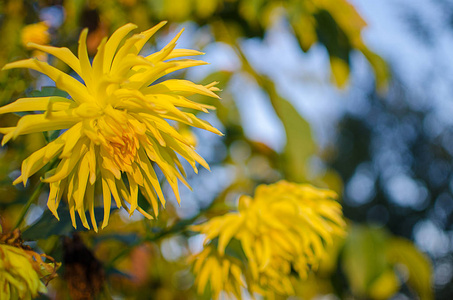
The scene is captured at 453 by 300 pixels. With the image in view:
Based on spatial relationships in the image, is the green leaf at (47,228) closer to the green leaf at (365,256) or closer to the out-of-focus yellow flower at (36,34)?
the out-of-focus yellow flower at (36,34)

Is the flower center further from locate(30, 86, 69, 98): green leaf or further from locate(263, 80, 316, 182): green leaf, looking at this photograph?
locate(263, 80, 316, 182): green leaf

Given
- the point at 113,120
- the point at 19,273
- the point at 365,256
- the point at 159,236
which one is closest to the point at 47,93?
the point at 113,120

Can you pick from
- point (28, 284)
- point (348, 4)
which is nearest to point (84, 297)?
point (28, 284)

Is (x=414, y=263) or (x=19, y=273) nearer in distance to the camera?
(x=19, y=273)

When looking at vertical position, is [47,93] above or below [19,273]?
above

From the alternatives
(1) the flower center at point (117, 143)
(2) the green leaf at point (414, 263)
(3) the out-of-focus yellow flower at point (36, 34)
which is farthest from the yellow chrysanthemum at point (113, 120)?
(2) the green leaf at point (414, 263)

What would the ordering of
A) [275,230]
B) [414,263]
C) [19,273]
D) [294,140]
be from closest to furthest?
[19,273], [275,230], [294,140], [414,263]

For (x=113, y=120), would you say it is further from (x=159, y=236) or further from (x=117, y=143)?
(x=159, y=236)
